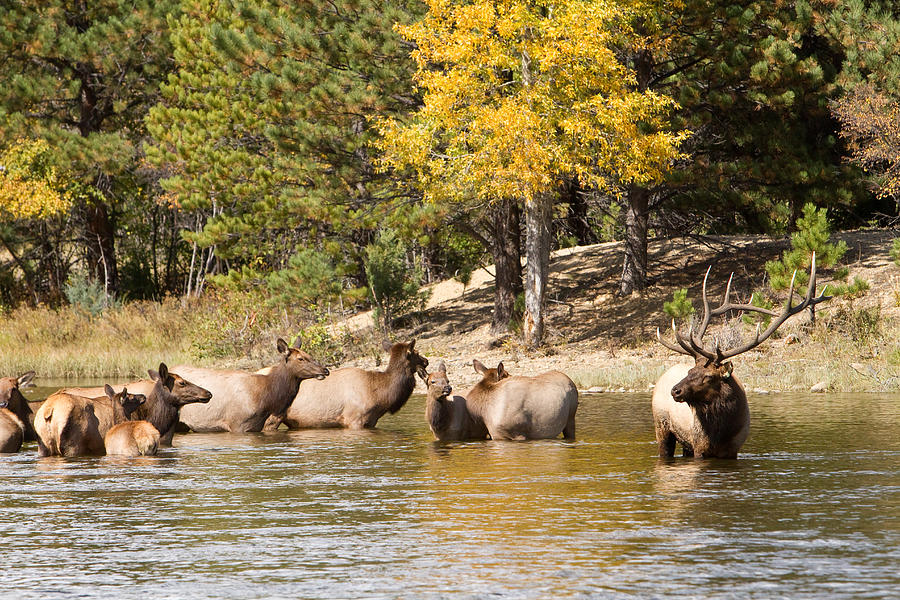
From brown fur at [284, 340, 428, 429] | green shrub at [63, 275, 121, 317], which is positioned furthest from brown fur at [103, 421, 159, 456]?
green shrub at [63, 275, 121, 317]

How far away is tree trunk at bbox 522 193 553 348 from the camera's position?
27781 millimetres

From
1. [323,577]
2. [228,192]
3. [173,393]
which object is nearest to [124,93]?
[228,192]

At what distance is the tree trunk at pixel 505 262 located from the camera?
99.5 ft

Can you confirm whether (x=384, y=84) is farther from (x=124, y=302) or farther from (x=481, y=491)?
(x=481, y=491)

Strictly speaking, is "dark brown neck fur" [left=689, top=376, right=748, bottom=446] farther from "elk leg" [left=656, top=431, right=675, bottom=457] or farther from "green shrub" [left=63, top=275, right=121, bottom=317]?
"green shrub" [left=63, top=275, right=121, bottom=317]

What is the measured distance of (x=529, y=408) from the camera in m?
15.2

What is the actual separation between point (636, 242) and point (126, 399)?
61.5ft

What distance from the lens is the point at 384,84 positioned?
1114 inches

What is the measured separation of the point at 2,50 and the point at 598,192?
1819cm

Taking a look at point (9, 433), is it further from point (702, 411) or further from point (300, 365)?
point (702, 411)

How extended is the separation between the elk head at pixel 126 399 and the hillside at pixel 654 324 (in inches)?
376

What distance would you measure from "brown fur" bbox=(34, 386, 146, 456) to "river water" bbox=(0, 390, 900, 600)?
0.90 ft

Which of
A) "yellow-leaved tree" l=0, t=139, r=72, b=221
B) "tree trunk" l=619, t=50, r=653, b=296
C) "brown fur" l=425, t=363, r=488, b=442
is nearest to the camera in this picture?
"brown fur" l=425, t=363, r=488, b=442

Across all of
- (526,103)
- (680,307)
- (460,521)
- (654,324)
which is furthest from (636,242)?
(460,521)
